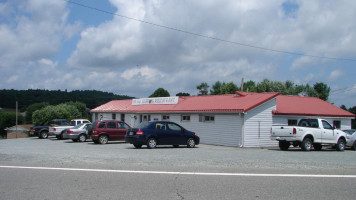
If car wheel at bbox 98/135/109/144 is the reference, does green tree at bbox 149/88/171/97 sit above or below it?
above

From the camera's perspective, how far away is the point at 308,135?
2033 cm

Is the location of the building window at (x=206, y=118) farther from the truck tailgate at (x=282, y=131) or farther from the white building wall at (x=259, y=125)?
the truck tailgate at (x=282, y=131)

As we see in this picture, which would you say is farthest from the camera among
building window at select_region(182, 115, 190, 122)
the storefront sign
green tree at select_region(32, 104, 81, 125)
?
green tree at select_region(32, 104, 81, 125)

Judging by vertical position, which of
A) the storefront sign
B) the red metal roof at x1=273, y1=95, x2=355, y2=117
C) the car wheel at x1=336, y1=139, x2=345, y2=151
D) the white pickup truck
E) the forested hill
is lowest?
the car wheel at x1=336, y1=139, x2=345, y2=151

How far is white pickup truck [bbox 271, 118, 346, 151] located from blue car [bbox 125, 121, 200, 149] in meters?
5.00

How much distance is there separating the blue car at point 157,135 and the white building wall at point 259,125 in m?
4.66

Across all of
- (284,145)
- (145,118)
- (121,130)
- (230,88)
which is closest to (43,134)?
(145,118)

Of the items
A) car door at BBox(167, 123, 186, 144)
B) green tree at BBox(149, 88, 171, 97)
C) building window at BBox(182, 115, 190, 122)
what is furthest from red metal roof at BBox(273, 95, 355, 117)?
green tree at BBox(149, 88, 171, 97)

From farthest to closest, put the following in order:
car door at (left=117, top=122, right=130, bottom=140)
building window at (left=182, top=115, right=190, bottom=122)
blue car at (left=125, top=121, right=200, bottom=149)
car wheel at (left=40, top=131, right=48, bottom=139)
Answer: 1. car wheel at (left=40, top=131, right=48, bottom=139)
2. building window at (left=182, top=115, right=190, bottom=122)
3. car door at (left=117, top=122, right=130, bottom=140)
4. blue car at (left=125, top=121, right=200, bottom=149)

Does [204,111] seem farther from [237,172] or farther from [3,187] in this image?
[3,187]

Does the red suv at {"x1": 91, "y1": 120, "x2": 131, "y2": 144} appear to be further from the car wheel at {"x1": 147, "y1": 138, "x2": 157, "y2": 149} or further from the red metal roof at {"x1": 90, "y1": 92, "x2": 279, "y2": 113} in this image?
the car wheel at {"x1": 147, "y1": 138, "x2": 157, "y2": 149}

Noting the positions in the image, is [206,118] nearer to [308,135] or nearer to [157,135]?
[157,135]

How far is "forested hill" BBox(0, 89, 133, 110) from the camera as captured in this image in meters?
82.1

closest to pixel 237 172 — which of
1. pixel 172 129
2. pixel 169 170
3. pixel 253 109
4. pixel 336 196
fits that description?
pixel 169 170
